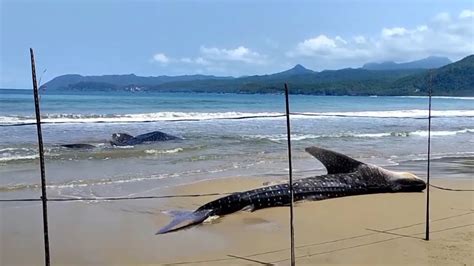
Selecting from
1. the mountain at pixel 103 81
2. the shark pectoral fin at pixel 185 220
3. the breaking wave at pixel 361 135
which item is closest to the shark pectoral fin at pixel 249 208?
the shark pectoral fin at pixel 185 220

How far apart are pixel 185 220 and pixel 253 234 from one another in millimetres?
895

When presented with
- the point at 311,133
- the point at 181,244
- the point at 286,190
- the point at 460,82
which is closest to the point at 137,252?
the point at 181,244

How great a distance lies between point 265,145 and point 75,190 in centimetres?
899

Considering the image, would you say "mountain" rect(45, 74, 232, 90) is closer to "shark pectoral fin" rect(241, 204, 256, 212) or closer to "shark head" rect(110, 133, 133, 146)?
"shark head" rect(110, 133, 133, 146)

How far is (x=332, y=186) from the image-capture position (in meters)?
8.59

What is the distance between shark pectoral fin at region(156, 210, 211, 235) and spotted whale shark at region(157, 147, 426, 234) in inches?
15.5

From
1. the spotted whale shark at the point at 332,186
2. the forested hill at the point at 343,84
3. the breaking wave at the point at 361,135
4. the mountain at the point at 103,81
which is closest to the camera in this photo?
the spotted whale shark at the point at 332,186

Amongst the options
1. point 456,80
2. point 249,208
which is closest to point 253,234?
point 249,208

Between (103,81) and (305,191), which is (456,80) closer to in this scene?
(305,191)

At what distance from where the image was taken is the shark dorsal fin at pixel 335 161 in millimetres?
8906

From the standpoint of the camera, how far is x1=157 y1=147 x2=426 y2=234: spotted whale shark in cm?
771

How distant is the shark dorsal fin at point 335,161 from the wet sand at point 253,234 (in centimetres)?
61

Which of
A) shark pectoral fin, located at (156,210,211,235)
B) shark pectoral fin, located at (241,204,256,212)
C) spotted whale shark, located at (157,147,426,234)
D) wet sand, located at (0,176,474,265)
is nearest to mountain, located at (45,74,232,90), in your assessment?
spotted whale shark, located at (157,147,426,234)

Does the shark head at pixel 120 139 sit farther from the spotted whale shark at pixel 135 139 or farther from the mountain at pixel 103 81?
the mountain at pixel 103 81
